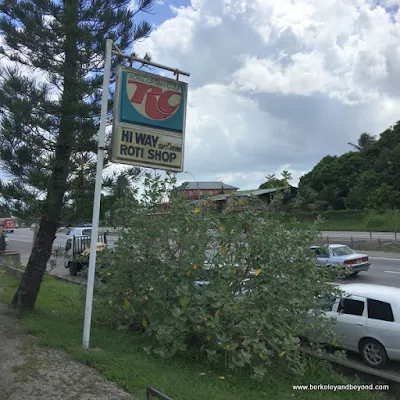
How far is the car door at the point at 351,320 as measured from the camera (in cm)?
727

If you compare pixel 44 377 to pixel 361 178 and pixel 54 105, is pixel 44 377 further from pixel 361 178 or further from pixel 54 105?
pixel 361 178

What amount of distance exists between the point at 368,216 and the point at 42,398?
44129mm

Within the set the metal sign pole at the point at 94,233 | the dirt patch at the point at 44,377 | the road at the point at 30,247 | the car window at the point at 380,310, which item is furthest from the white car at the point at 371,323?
the road at the point at 30,247

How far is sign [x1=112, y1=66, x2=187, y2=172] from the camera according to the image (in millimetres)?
5457

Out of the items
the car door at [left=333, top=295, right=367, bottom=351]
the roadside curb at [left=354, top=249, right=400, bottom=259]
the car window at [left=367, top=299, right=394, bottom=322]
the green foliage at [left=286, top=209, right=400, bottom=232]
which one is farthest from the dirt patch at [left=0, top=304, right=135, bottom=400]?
the green foliage at [left=286, top=209, right=400, bottom=232]

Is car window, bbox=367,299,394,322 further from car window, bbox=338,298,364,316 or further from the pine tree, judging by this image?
the pine tree

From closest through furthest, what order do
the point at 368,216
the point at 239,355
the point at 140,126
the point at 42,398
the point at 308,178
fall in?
the point at 42,398, the point at 239,355, the point at 140,126, the point at 368,216, the point at 308,178

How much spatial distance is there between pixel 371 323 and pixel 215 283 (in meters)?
3.40

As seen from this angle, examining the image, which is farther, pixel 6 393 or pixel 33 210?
pixel 33 210

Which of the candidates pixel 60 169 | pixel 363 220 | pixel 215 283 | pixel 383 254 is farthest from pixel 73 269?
pixel 363 220

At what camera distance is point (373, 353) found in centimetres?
703

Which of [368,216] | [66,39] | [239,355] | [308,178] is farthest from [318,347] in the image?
[308,178]

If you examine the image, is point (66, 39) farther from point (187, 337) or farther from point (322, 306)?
point (322, 306)

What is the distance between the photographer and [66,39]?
6395mm
